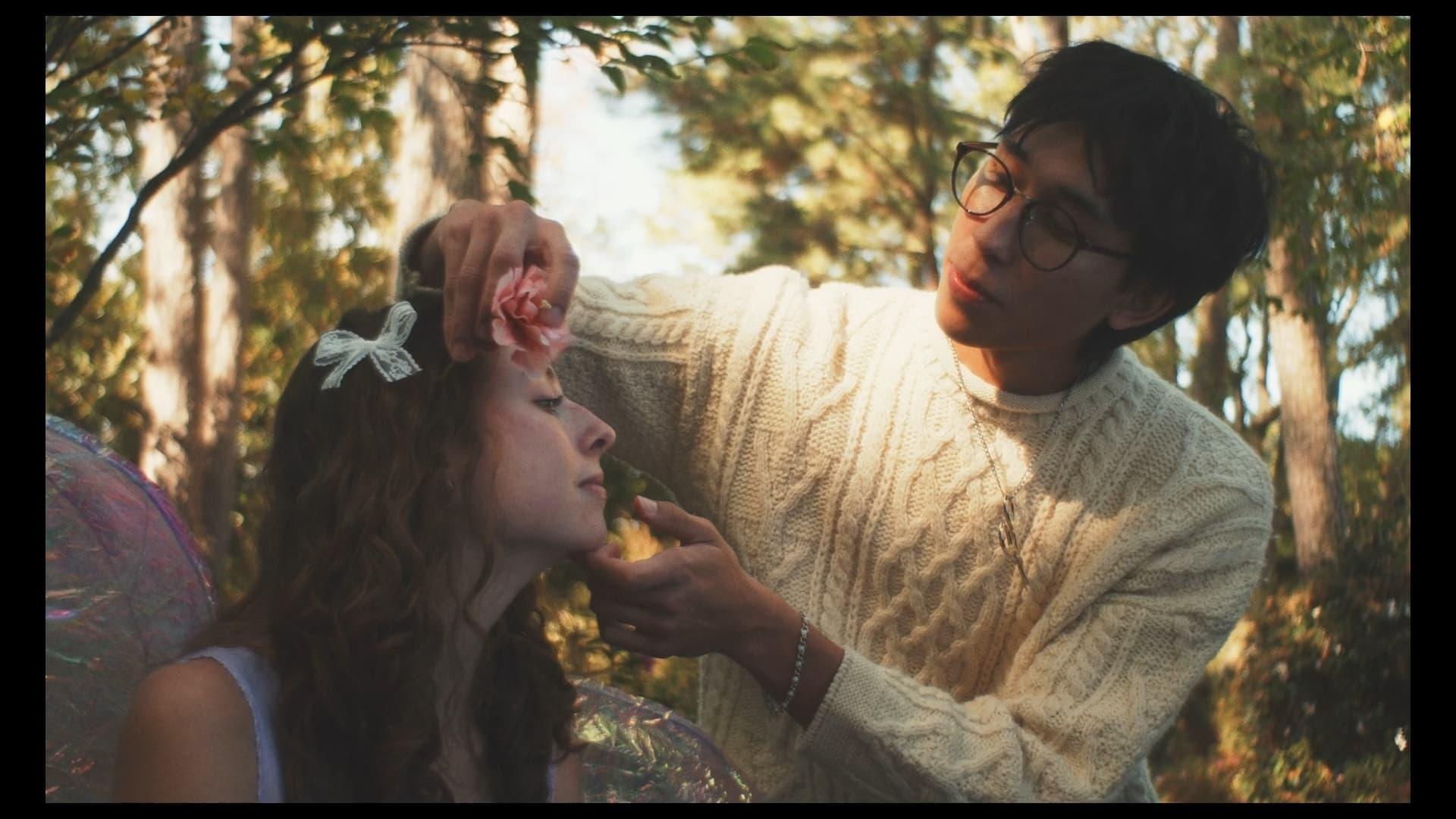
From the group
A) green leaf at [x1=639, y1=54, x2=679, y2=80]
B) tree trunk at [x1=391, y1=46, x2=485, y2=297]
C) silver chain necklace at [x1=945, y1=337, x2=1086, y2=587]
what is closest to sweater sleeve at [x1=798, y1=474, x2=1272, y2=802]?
silver chain necklace at [x1=945, y1=337, x2=1086, y2=587]

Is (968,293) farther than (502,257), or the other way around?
(968,293)

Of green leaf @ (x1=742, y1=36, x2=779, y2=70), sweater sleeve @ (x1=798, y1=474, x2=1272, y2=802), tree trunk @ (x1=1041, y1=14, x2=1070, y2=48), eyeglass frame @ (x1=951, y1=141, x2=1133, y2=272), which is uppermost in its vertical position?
tree trunk @ (x1=1041, y1=14, x2=1070, y2=48)

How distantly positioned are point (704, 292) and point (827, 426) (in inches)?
14.0

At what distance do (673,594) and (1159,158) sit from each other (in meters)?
1.20

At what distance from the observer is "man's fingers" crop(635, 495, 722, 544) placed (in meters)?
2.15

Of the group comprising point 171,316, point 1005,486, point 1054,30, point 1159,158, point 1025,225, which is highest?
point 1054,30

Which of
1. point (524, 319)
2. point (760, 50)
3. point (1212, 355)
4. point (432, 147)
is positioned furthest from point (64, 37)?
point (1212, 355)

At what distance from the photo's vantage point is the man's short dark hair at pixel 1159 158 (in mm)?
2457

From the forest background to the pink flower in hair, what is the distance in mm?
1193

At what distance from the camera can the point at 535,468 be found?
2113 millimetres

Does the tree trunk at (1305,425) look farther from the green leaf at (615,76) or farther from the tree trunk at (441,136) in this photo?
the green leaf at (615,76)

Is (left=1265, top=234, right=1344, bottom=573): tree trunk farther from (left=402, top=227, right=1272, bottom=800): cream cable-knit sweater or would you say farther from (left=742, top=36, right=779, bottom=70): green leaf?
(left=402, top=227, right=1272, bottom=800): cream cable-knit sweater

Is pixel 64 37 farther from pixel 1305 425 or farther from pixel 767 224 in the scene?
pixel 767 224
